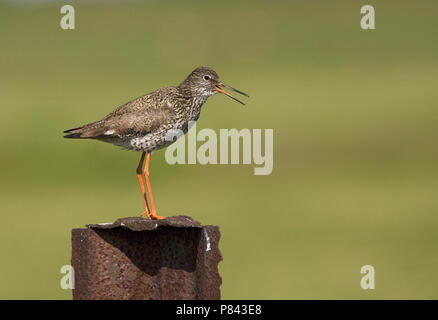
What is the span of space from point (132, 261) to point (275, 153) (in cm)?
1594

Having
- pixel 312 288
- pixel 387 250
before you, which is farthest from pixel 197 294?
pixel 387 250

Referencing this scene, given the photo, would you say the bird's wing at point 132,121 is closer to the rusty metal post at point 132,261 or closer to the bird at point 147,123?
the bird at point 147,123

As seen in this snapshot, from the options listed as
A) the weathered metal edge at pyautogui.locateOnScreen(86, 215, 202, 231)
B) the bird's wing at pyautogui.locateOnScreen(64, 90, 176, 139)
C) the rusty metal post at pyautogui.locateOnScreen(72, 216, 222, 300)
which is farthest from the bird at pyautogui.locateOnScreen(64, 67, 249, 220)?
the weathered metal edge at pyautogui.locateOnScreen(86, 215, 202, 231)

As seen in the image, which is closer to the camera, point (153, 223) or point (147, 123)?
point (153, 223)

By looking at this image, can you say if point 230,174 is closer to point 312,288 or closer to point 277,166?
point 277,166

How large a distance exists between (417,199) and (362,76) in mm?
13100

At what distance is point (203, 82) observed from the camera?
28.4ft

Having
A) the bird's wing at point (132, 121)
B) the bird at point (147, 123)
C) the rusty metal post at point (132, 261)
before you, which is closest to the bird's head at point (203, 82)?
the bird at point (147, 123)

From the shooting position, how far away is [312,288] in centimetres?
1180

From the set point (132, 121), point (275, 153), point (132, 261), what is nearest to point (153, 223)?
point (132, 261)

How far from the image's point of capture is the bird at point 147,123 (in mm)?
7750

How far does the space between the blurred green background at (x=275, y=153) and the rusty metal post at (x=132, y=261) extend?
6070mm

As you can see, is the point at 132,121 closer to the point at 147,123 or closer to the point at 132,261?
the point at 147,123

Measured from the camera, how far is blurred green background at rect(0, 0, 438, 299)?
531 inches
